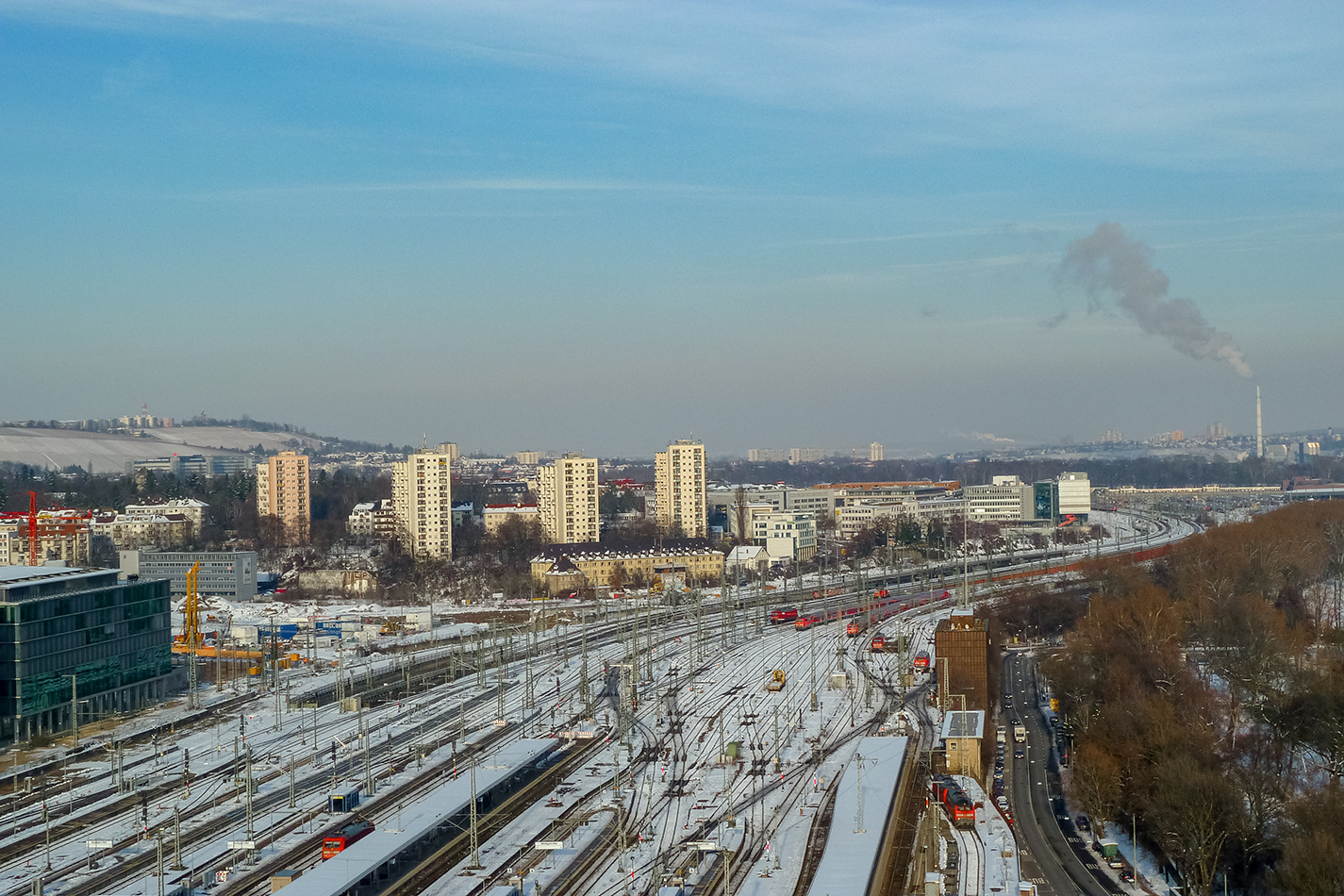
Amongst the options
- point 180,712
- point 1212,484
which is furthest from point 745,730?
point 1212,484

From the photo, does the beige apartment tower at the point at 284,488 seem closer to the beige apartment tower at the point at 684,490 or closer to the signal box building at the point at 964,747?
the beige apartment tower at the point at 684,490

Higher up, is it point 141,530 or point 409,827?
point 141,530

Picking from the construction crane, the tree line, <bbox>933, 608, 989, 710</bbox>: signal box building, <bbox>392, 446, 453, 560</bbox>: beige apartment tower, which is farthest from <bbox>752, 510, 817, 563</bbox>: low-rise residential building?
<bbox>933, 608, 989, 710</bbox>: signal box building

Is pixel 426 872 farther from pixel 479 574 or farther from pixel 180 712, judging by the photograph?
pixel 479 574

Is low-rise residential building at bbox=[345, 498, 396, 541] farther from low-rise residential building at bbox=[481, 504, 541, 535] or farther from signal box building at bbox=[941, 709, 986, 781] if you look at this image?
signal box building at bbox=[941, 709, 986, 781]

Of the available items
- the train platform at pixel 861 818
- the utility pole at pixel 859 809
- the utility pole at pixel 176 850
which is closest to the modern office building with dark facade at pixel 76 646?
the utility pole at pixel 176 850

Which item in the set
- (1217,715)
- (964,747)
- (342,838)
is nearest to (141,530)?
(342,838)

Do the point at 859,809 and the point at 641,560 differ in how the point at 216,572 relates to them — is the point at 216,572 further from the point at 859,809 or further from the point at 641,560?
the point at 859,809
